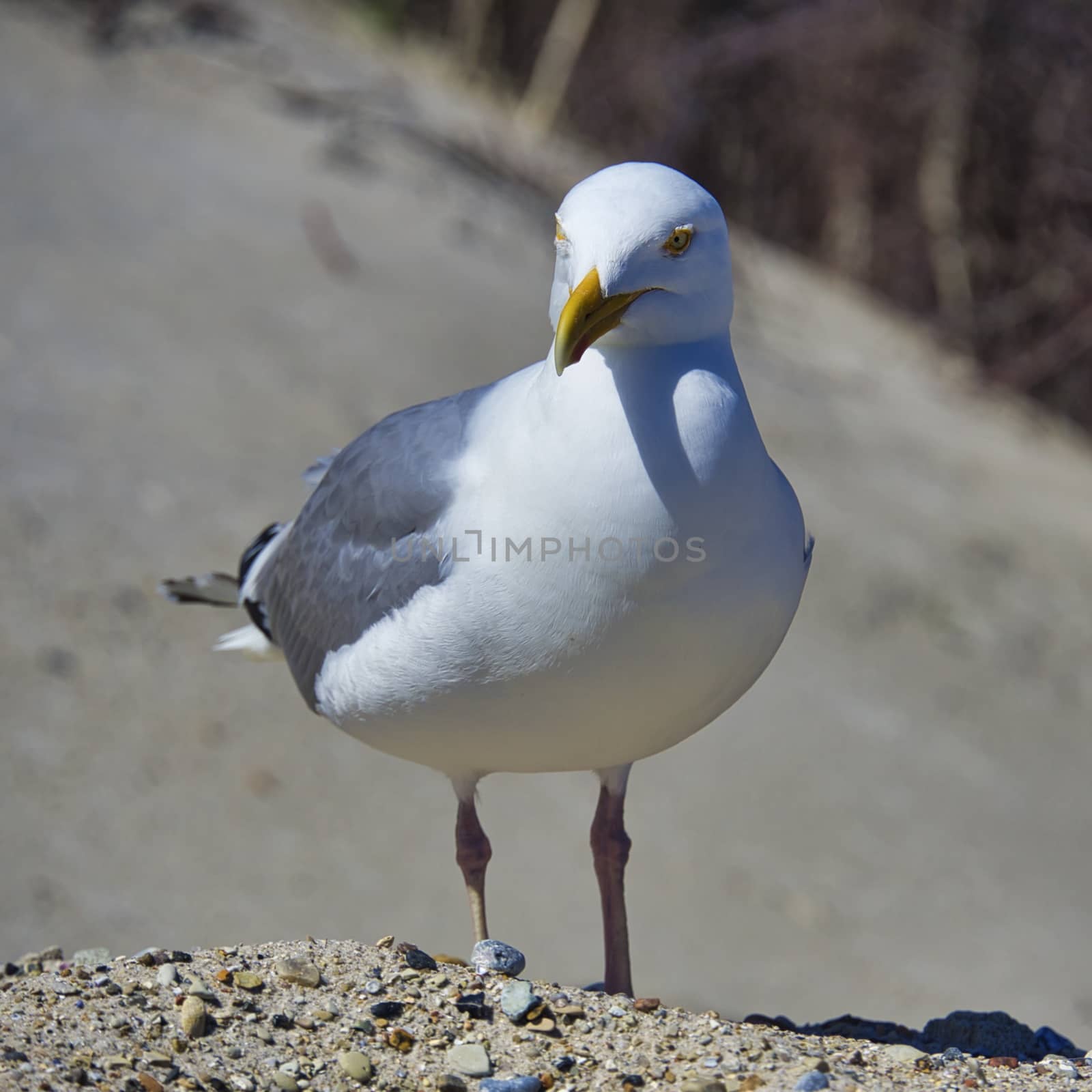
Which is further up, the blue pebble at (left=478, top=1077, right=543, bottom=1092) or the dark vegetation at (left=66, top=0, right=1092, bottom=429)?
the blue pebble at (left=478, top=1077, right=543, bottom=1092)

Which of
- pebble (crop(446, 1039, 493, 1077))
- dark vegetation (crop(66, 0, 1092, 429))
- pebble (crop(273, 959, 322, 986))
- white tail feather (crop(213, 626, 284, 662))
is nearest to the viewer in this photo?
pebble (crop(446, 1039, 493, 1077))

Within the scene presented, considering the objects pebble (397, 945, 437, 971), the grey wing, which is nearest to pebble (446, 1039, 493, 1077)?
pebble (397, 945, 437, 971)

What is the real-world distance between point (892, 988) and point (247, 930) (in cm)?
264

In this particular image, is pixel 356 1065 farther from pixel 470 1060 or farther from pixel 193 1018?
pixel 193 1018

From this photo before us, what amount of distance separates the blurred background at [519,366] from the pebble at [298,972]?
2.85m

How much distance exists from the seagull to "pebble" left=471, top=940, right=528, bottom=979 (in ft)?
1.29

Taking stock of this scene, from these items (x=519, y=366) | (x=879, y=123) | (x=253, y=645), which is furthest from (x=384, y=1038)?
(x=879, y=123)

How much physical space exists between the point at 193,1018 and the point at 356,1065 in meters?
0.32

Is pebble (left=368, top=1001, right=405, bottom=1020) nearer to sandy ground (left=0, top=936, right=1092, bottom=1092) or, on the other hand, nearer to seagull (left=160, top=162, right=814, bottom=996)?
sandy ground (left=0, top=936, right=1092, bottom=1092)

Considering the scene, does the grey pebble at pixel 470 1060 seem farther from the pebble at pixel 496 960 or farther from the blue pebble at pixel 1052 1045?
the blue pebble at pixel 1052 1045

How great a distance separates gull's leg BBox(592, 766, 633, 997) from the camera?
12.3 feet

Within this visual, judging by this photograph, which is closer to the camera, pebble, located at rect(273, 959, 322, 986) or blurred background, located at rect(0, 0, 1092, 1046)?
pebble, located at rect(273, 959, 322, 986)

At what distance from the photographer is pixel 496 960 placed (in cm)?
312

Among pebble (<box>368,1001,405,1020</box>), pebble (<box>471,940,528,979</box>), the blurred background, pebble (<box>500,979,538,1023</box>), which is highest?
pebble (<box>500,979,538,1023</box>)
